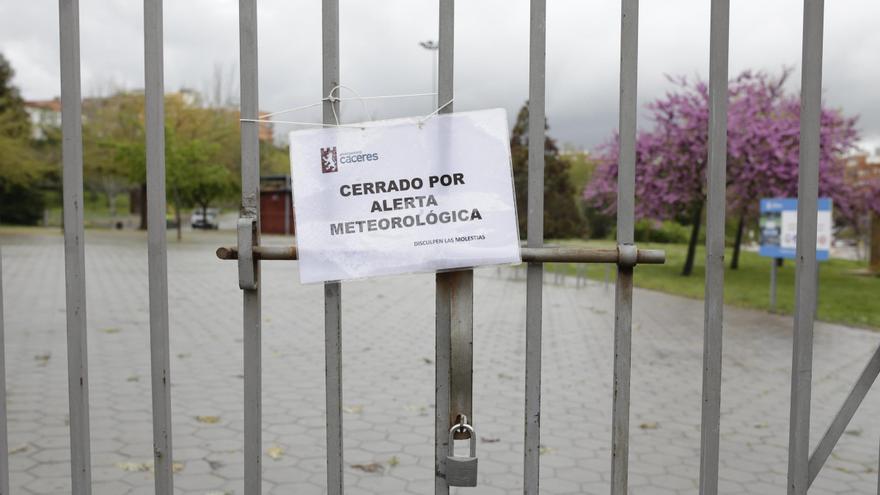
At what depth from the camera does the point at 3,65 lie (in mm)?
41594

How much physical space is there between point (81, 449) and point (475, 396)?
4306mm

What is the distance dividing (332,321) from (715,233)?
97cm

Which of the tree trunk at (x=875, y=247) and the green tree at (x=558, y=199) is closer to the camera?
the tree trunk at (x=875, y=247)

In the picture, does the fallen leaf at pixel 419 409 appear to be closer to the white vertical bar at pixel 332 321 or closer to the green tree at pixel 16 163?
the white vertical bar at pixel 332 321

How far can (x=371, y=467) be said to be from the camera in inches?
167

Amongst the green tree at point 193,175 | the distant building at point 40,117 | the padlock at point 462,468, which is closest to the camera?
the padlock at point 462,468

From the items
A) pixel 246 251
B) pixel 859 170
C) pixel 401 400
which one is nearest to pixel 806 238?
Answer: pixel 246 251

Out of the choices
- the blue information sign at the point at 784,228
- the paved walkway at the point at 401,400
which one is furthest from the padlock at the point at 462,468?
the blue information sign at the point at 784,228

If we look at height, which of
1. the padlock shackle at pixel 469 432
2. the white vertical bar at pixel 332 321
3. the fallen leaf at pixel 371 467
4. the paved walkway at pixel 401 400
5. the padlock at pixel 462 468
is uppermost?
the white vertical bar at pixel 332 321

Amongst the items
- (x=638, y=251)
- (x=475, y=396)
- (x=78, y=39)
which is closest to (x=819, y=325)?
(x=475, y=396)

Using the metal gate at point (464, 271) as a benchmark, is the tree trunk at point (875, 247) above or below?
below

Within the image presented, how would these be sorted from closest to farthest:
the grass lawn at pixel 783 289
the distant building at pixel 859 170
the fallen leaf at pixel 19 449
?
the fallen leaf at pixel 19 449, the grass lawn at pixel 783 289, the distant building at pixel 859 170

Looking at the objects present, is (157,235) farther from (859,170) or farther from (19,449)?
(859,170)

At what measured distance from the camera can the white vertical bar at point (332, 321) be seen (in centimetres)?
175
